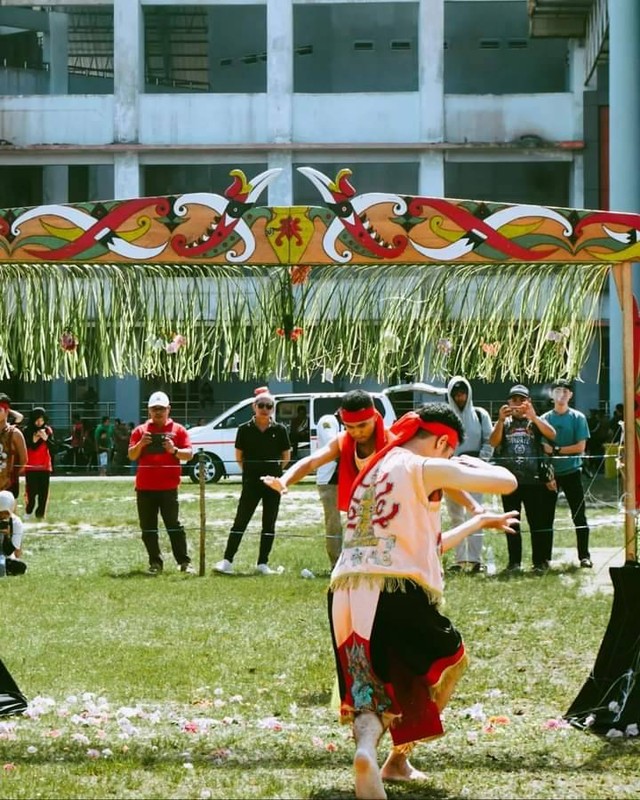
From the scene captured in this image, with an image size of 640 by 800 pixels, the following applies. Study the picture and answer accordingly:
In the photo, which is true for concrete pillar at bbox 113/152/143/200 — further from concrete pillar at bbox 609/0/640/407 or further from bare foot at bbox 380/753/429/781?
bare foot at bbox 380/753/429/781

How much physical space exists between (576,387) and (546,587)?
Result: 71.9 ft

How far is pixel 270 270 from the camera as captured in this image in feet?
25.5

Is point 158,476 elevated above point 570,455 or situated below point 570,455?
below

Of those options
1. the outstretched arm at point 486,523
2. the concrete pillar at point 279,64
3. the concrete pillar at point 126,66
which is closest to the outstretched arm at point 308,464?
the outstretched arm at point 486,523

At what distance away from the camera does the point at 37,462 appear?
1841cm

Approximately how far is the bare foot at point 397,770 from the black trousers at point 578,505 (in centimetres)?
733

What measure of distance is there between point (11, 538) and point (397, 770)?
26.7 feet

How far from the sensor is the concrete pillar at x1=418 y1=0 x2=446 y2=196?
34.5 meters

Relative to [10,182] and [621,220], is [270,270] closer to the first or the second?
[621,220]

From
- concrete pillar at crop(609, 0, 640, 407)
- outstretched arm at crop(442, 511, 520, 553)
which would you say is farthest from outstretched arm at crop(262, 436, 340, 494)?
concrete pillar at crop(609, 0, 640, 407)

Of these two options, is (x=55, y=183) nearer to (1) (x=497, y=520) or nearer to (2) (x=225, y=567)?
(2) (x=225, y=567)

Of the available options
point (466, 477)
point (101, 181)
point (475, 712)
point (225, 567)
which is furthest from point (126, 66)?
point (466, 477)

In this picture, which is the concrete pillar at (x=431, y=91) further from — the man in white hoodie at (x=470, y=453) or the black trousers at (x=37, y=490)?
the man in white hoodie at (x=470, y=453)

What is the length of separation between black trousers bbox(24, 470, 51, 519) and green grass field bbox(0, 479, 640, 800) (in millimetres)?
3994
